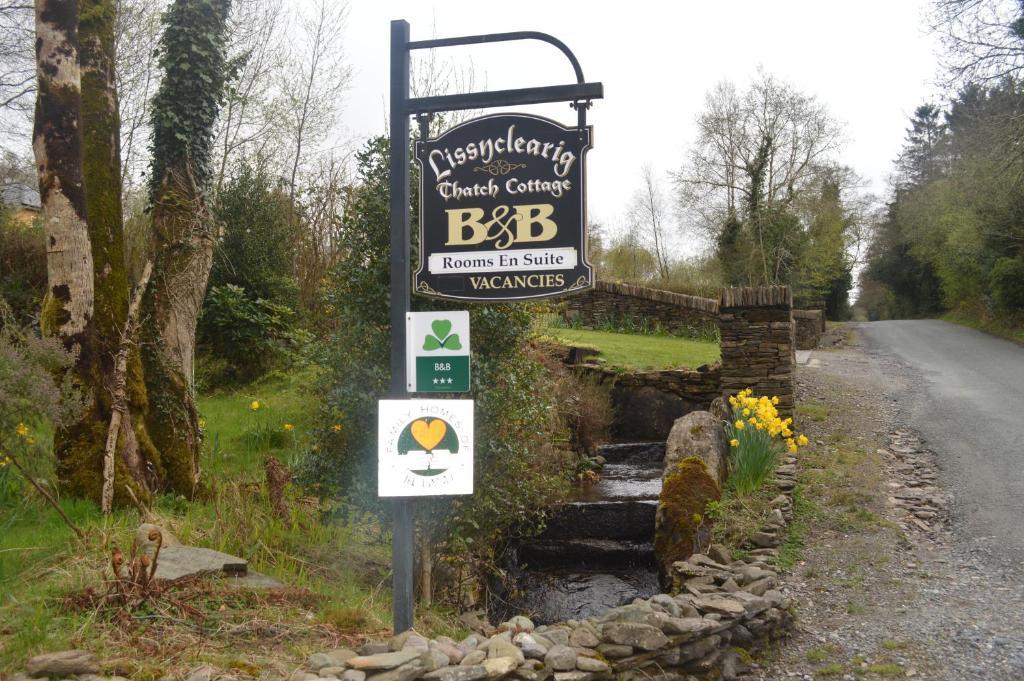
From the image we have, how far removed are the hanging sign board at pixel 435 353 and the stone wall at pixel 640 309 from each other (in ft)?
51.0

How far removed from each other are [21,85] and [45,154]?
15.1 metres

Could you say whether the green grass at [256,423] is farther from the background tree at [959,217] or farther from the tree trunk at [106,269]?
the background tree at [959,217]

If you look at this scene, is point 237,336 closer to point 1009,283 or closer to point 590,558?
point 590,558

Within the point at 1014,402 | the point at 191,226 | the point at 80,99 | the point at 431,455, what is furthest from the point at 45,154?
the point at 1014,402

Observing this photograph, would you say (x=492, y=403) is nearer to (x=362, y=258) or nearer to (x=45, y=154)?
(x=362, y=258)

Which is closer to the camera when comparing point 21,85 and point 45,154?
point 45,154

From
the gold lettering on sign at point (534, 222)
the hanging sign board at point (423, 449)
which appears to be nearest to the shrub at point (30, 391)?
the hanging sign board at point (423, 449)

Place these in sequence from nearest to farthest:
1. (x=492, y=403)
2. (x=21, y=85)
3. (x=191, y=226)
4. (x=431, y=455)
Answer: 1. (x=431, y=455)
2. (x=492, y=403)
3. (x=191, y=226)
4. (x=21, y=85)

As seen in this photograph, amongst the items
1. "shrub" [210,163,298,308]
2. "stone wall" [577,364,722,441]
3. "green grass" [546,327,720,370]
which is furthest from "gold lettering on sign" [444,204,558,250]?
"shrub" [210,163,298,308]

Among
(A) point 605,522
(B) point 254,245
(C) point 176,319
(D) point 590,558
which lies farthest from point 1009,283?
(C) point 176,319

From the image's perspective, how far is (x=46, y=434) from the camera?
28.0 ft

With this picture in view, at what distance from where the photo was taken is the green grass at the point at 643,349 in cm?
1481

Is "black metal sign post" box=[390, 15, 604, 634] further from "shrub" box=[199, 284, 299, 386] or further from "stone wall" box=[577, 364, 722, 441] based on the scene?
"shrub" box=[199, 284, 299, 386]

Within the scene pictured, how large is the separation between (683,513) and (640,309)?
1303cm
